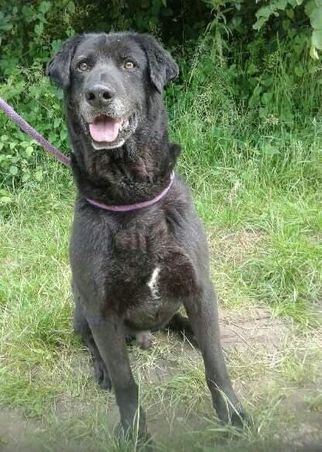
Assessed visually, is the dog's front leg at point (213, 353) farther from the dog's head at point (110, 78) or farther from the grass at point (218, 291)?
the dog's head at point (110, 78)

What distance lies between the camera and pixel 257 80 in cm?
440

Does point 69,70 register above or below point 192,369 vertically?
above

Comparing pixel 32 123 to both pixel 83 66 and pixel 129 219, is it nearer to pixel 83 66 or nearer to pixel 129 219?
pixel 83 66

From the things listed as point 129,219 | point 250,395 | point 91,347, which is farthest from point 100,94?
point 250,395

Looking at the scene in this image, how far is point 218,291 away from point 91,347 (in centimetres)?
71

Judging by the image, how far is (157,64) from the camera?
2.46m

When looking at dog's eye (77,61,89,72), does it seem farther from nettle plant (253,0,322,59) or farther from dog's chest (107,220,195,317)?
nettle plant (253,0,322,59)

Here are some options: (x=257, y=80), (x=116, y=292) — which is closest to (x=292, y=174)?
(x=257, y=80)

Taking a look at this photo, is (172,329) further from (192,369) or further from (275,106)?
(275,106)

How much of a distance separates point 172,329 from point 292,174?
146 centimetres

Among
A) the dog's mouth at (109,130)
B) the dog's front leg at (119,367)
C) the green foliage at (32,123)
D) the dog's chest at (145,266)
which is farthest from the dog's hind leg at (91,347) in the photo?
the green foliage at (32,123)

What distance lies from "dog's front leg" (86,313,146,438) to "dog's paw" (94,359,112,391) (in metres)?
0.28

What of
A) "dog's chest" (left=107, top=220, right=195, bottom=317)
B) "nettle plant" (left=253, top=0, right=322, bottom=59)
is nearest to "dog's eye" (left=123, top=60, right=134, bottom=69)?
"dog's chest" (left=107, top=220, right=195, bottom=317)

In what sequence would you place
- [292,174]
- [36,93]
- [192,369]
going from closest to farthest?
1. [192,369]
2. [292,174]
3. [36,93]
